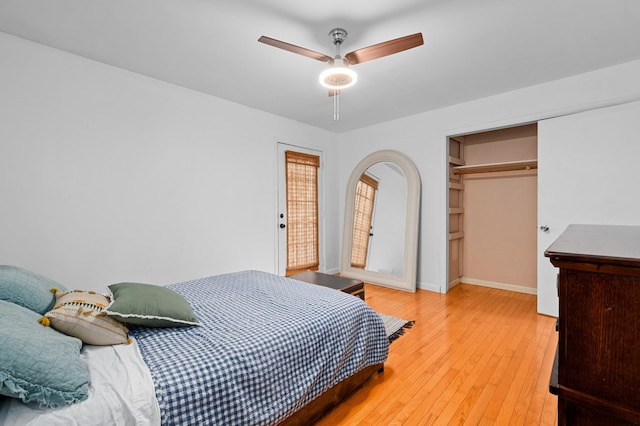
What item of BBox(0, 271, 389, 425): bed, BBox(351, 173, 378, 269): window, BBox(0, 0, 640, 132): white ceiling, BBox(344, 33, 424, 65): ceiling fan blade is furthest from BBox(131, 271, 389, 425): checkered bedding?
BBox(351, 173, 378, 269): window

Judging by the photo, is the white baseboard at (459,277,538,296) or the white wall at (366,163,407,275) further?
the white wall at (366,163,407,275)

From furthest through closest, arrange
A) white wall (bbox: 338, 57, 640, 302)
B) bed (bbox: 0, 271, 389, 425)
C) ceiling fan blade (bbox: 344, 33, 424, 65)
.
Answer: white wall (bbox: 338, 57, 640, 302), ceiling fan blade (bbox: 344, 33, 424, 65), bed (bbox: 0, 271, 389, 425)

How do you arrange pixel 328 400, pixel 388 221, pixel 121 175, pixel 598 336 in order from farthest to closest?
pixel 388 221 → pixel 121 175 → pixel 328 400 → pixel 598 336

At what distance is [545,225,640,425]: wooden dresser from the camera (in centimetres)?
73

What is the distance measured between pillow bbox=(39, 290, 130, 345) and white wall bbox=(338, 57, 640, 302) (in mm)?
3573

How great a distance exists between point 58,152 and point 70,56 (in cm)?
84

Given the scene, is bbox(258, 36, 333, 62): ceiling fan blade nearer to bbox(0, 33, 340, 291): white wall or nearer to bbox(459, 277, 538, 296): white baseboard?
bbox(0, 33, 340, 291): white wall

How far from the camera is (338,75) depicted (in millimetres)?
2193

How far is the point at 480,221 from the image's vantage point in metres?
4.27

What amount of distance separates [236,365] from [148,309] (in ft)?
1.88

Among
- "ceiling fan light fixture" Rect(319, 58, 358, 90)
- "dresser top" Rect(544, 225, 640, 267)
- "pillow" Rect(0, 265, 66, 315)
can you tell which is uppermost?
"ceiling fan light fixture" Rect(319, 58, 358, 90)

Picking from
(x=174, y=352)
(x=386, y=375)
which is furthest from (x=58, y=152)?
(x=386, y=375)

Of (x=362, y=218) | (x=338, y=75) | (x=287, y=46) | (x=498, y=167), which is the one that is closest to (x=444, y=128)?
(x=498, y=167)

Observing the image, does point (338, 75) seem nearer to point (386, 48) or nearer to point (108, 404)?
point (386, 48)
